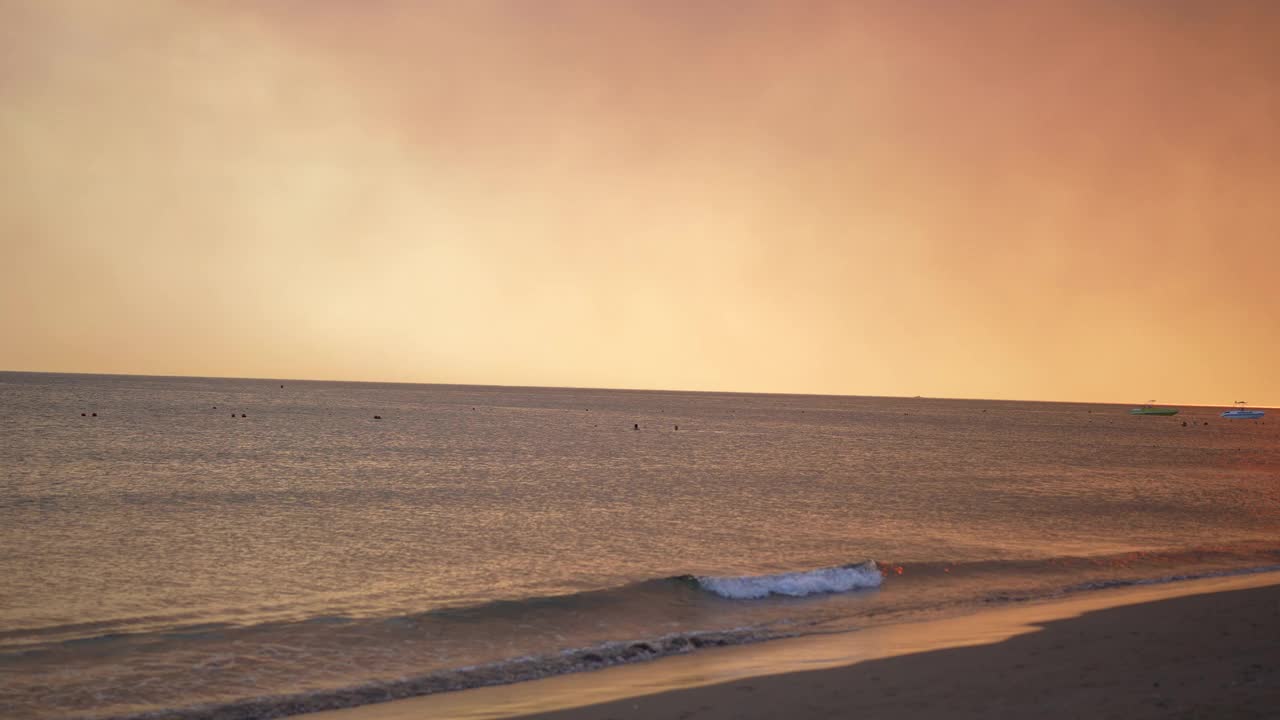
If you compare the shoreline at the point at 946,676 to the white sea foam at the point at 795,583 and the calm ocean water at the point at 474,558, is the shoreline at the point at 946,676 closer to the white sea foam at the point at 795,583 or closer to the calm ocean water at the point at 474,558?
the calm ocean water at the point at 474,558

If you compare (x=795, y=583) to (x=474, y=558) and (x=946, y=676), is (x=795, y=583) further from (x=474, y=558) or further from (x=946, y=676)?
(x=474, y=558)

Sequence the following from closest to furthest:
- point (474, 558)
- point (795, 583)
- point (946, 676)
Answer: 1. point (946, 676)
2. point (795, 583)
3. point (474, 558)

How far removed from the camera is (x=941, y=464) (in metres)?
75.8

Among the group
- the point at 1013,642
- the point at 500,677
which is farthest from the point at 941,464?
the point at 500,677

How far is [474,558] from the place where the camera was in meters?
27.7

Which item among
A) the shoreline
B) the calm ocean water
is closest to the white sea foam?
the calm ocean water

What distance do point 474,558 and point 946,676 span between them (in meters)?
17.4

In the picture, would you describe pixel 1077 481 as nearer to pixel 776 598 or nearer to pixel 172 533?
pixel 776 598

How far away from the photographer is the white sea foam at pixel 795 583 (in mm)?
23484

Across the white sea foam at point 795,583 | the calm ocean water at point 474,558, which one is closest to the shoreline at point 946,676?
the calm ocean water at point 474,558

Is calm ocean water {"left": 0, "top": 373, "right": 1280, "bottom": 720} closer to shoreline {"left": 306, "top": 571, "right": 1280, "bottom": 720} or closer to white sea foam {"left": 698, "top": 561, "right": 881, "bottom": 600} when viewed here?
white sea foam {"left": 698, "top": 561, "right": 881, "bottom": 600}

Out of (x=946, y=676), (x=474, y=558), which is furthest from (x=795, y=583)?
(x=474, y=558)

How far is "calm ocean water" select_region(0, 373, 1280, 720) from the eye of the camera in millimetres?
16500

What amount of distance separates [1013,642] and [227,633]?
16307 millimetres
